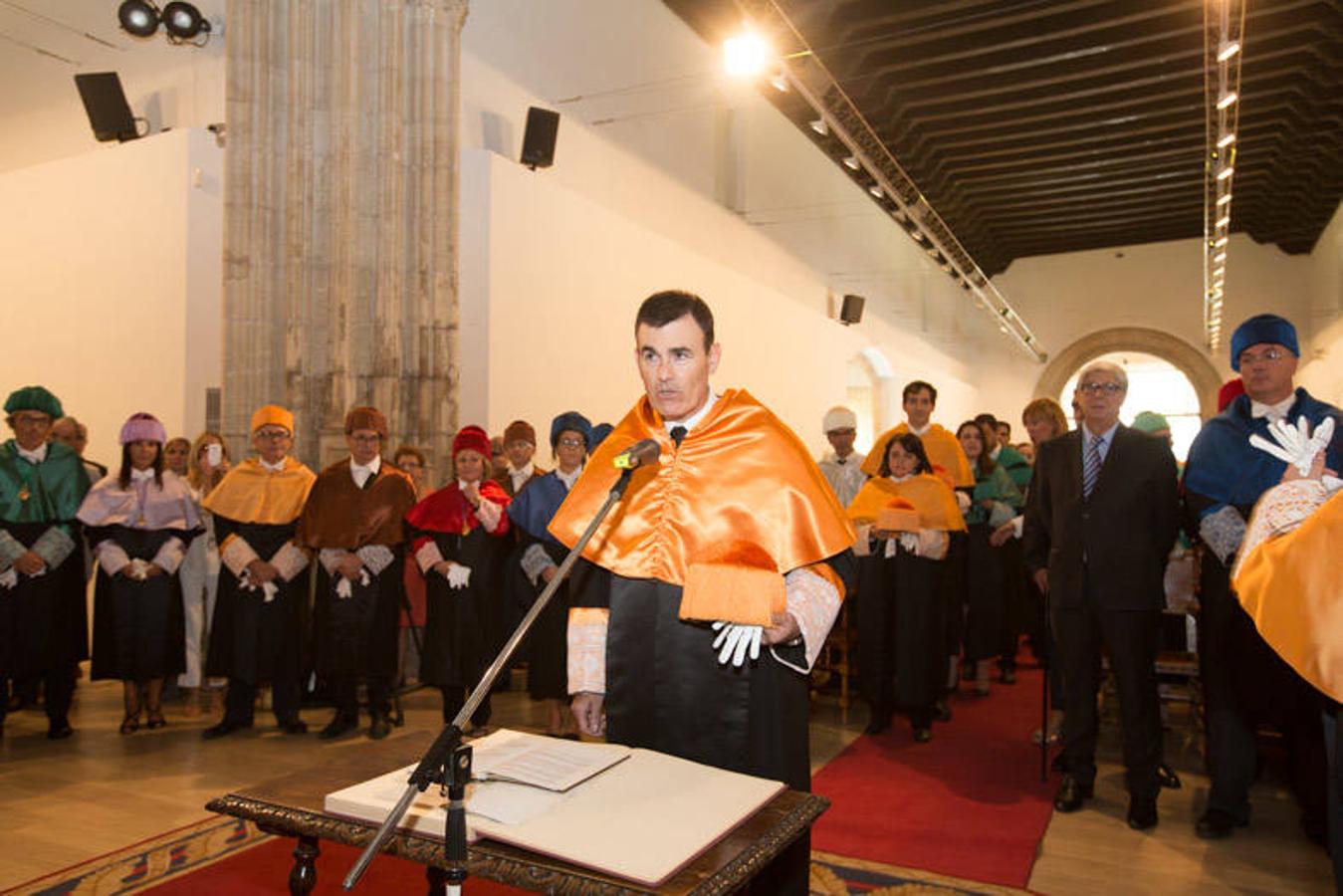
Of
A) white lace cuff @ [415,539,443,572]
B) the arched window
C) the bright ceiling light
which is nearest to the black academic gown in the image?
white lace cuff @ [415,539,443,572]

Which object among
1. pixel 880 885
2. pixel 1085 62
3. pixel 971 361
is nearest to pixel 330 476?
pixel 880 885

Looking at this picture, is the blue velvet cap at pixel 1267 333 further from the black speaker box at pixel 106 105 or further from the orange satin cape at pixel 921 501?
the black speaker box at pixel 106 105

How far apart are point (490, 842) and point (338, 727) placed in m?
4.25

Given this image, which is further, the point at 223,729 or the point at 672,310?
the point at 223,729

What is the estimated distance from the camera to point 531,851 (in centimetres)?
152

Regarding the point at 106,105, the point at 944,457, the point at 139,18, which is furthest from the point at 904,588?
the point at 106,105

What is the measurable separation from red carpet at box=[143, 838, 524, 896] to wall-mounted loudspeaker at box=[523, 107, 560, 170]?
235 inches

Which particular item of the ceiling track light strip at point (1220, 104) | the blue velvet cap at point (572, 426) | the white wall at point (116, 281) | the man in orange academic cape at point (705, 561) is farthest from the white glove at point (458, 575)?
the ceiling track light strip at point (1220, 104)

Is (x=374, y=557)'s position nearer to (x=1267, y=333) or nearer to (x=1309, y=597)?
(x=1267, y=333)

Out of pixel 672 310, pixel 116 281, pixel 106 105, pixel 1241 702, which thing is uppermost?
pixel 106 105

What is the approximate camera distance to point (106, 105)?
314 inches

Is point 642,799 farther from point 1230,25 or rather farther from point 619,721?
point 1230,25

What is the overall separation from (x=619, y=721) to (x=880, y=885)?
1.66 meters

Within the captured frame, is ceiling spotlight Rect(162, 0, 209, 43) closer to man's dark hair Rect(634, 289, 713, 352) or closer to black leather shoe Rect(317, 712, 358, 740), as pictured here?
black leather shoe Rect(317, 712, 358, 740)
